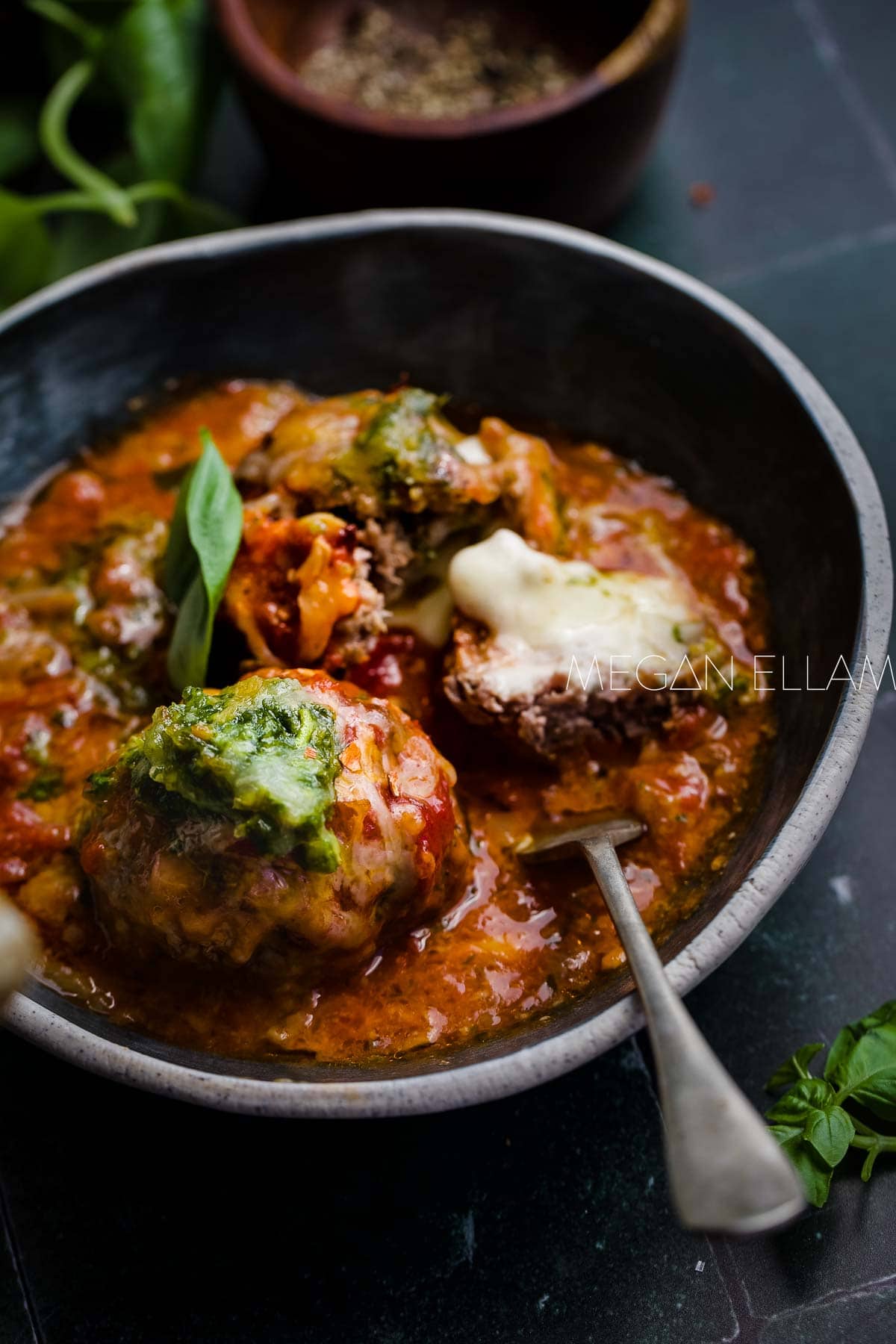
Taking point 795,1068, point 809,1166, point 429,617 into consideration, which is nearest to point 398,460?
point 429,617

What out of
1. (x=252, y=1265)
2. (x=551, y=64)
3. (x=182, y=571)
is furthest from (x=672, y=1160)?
(x=551, y=64)

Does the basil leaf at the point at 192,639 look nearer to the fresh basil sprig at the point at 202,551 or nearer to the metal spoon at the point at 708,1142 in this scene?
the fresh basil sprig at the point at 202,551

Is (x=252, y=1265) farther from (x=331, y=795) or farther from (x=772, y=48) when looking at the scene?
(x=772, y=48)

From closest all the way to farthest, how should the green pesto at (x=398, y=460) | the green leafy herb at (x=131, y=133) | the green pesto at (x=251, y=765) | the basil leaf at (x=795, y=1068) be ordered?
the green pesto at (x=251, y=765), the basil leaf at (x=795, y=1068), the green pesto at (x=398, y=460), the green leafy herb at (x=131, y=133)

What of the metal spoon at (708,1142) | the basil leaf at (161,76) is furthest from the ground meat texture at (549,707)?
the basil leaf at (161,76)

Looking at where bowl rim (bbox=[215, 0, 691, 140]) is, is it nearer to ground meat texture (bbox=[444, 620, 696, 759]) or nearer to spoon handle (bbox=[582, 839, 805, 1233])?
ground meat texture (bbox=[444, 620, 696, 759])

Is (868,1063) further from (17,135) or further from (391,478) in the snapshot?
(17,135)

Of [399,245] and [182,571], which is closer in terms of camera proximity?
[182,571]
